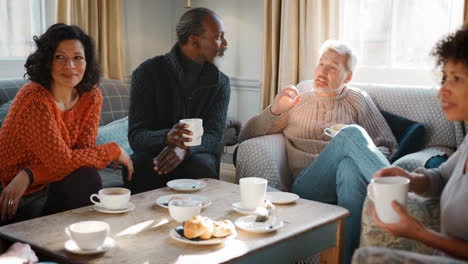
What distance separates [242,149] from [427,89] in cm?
105

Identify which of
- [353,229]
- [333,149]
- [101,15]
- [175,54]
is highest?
[101,15]

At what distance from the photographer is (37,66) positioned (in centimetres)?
220

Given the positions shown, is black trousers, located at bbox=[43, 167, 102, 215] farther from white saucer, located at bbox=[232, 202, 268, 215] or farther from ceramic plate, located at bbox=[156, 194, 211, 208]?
white saucer, located at bbox=[232, 202, 268, 215]

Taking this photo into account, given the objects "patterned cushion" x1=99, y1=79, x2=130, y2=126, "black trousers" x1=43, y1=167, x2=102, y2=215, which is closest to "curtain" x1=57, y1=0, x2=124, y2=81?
"patterned cushion" x1=99, y1=79, x2=130, y2=126

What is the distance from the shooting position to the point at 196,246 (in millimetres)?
1536

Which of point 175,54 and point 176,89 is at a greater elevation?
point 175,54

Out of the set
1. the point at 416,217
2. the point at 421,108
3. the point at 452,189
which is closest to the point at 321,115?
the point at 421,108

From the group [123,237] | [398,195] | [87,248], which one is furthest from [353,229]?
[87,248]

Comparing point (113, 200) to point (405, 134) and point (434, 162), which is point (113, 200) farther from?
point (405, 134)

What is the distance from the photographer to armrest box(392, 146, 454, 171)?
2.46m

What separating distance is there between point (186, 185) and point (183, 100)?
2.18 feet

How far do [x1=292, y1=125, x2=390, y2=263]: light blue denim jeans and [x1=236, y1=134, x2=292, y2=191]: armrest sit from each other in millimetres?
339

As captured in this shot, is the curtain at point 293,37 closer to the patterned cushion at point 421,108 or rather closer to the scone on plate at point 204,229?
the patterned cushion at point 421,108

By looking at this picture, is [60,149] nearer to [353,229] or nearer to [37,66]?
[37,66]
